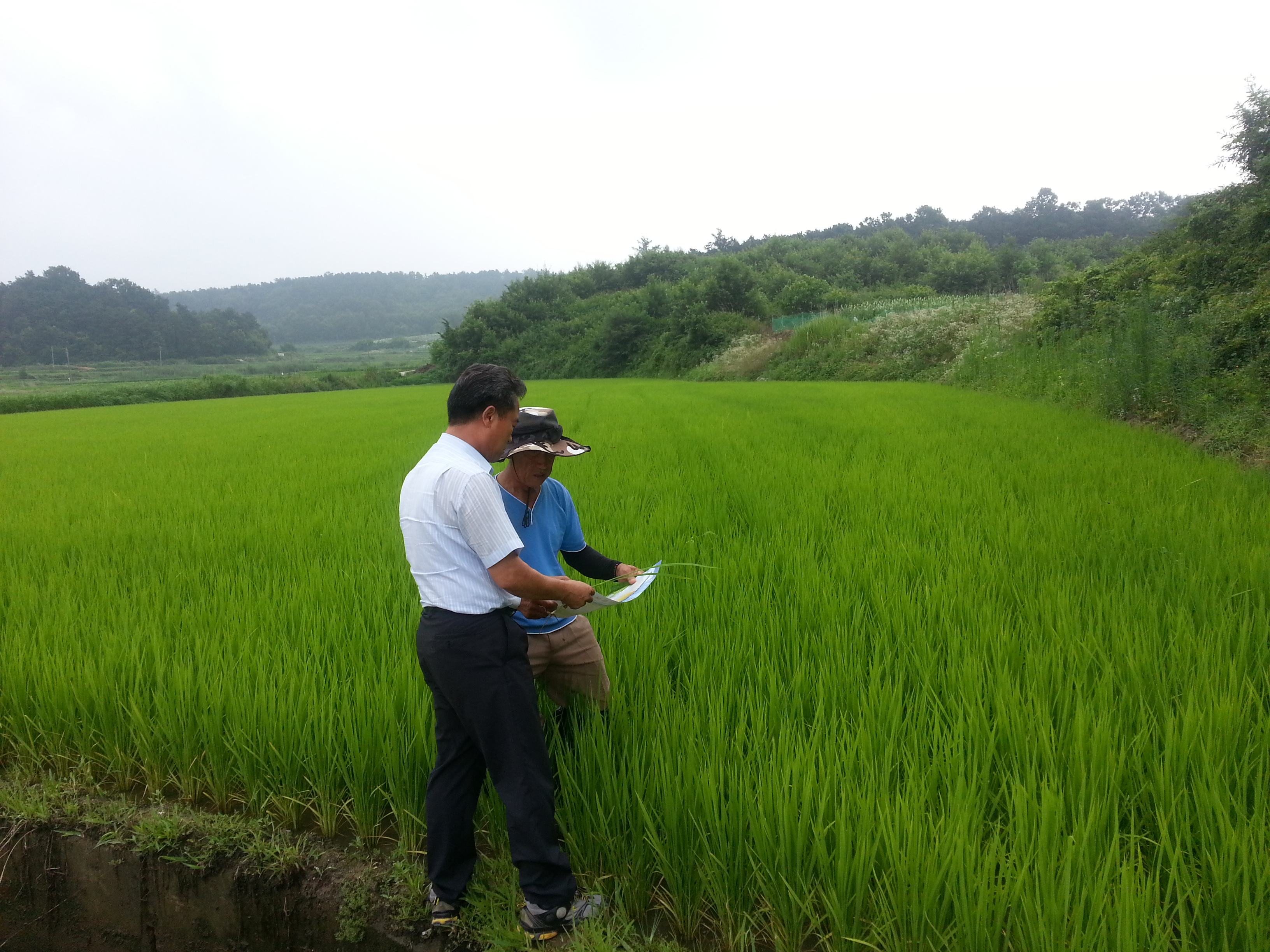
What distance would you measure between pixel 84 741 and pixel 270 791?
27.8 inches

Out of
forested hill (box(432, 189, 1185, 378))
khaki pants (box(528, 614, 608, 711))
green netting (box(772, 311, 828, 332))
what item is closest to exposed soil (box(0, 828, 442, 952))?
khaki pants (box(528, 614, 608, 711))

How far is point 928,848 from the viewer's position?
51.9 inches

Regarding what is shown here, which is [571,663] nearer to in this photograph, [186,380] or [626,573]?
[626,573]

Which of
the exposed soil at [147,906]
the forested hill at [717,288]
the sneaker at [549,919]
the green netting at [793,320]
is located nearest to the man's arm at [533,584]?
the sneaker at [549,919]

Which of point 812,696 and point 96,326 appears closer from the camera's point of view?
point 812,696

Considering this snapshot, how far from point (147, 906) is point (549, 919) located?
44.0 inches

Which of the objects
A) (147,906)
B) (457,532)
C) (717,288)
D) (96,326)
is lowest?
(147,906)

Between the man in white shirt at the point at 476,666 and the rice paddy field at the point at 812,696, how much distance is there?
21 centimetres

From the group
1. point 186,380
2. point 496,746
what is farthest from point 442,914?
point 186,380

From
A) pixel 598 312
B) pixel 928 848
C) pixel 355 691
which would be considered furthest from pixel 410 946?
pixel 598 312

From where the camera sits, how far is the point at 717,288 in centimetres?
3066

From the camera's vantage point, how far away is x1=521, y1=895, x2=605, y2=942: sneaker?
4.35 feet

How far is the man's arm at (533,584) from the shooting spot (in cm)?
136

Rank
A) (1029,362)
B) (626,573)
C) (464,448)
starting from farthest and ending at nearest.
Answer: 1. (1029,362)
2. (626,573)
3. (464,448)
